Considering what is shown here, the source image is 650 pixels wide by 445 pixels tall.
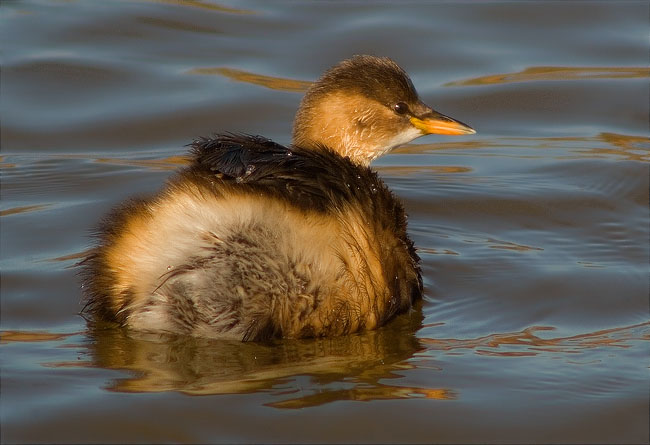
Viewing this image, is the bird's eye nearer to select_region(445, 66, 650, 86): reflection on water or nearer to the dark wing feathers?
the dark wing feathers

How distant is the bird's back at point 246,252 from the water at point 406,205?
0.53 feet

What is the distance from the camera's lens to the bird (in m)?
4.45

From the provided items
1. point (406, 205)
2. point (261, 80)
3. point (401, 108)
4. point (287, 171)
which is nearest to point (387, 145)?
point (401, 108)

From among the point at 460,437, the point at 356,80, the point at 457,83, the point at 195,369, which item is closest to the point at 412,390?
the point at 460,437

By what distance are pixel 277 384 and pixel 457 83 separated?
13.9 ft

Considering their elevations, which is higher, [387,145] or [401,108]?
[401,108]

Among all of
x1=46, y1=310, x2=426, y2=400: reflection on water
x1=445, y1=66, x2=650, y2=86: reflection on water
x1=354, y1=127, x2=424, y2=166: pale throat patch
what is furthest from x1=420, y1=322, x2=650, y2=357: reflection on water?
x1=445, y1=66, x2=650, y2=86: reflection on water

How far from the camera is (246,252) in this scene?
4.43 m

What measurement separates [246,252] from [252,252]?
21 mm

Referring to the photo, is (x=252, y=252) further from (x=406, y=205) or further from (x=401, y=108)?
(x=406, y=205)

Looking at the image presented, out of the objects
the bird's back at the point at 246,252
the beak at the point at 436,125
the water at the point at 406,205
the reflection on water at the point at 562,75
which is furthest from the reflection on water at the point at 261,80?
the bird's back at the point at 246,252

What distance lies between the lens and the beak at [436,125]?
19.5ft

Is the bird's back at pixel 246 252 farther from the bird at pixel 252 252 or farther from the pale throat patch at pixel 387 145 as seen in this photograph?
the pale throat patch at pixel 387 145

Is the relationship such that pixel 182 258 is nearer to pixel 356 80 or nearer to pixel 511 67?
pixel 356 80
